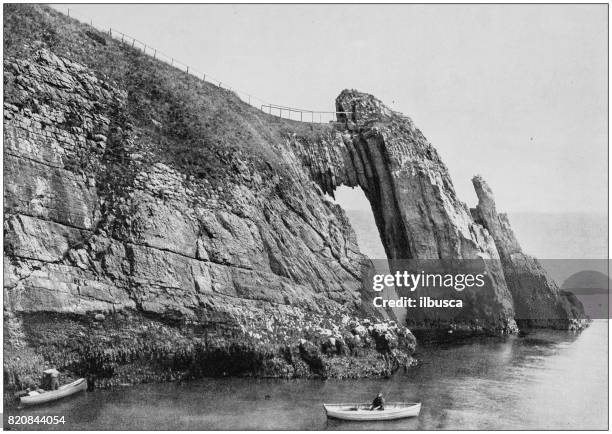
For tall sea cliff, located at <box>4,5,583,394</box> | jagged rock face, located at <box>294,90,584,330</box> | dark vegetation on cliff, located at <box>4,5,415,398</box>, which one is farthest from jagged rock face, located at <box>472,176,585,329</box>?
dark vegetation on cliff, located at <box>4,5,415,398</box>

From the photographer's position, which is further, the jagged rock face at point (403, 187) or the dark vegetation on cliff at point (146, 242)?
the jagged rock face at point (403, 187)

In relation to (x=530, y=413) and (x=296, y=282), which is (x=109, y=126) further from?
(x=530, y=413)

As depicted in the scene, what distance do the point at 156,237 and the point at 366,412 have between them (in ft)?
55.6

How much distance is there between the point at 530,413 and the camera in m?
42.3

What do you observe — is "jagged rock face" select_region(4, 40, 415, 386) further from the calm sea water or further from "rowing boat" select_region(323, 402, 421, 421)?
"rowing boat" select_region(323, 402, 421, 421)

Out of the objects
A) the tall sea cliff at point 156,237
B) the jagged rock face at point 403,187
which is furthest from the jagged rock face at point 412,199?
the tall sea cliff at point 156,237

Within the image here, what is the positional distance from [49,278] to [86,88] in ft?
44.7

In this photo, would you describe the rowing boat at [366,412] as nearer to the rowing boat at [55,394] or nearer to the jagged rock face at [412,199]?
the rowing boat at [55,394]

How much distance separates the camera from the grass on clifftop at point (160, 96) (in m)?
52.4

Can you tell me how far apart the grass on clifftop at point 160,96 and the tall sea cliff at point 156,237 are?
5.8 inches

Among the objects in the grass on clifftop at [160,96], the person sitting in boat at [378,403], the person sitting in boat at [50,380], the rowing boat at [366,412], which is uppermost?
the grass on clifftop at [160,96]

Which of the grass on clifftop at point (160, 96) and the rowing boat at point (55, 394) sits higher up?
the grass on clifftop at point (160, 96)

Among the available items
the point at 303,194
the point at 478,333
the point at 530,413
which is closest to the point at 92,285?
the point at 303,194

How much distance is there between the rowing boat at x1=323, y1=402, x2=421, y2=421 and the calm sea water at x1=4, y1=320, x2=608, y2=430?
43 cm
